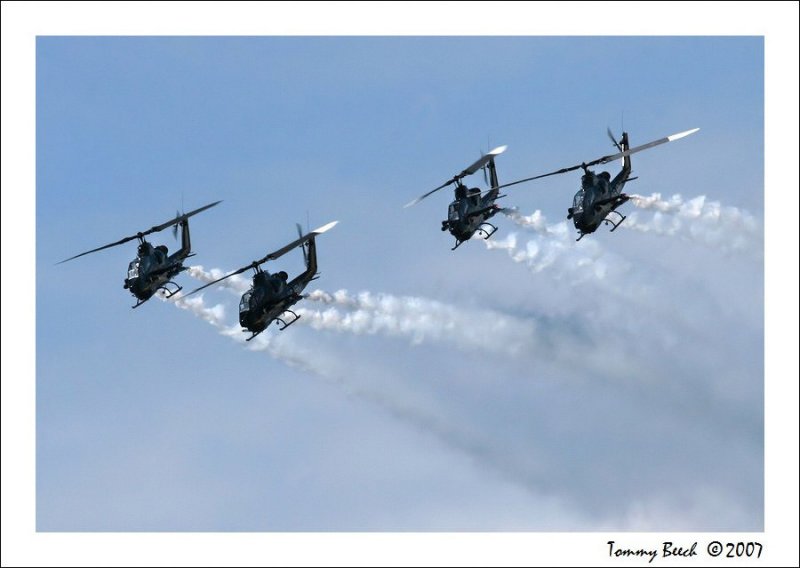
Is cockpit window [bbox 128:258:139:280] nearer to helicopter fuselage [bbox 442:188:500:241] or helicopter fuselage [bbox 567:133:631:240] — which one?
helicopter fuselage [bbox 442:188:500:241]

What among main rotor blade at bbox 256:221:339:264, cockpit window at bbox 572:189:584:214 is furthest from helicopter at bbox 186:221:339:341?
cockpit window at bbox 572:189:584:214

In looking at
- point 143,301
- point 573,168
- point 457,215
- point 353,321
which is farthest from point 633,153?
point 143,301

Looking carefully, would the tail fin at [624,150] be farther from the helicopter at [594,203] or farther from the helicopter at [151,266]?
the helicopter at [151,266]

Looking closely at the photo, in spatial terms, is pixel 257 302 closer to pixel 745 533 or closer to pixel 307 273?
pixel 307 273

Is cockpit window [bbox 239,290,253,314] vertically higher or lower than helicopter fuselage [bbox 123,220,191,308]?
lower

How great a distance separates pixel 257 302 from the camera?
10844 cm

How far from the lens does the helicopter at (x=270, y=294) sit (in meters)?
108

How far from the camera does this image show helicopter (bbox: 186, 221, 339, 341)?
10831 centimetres

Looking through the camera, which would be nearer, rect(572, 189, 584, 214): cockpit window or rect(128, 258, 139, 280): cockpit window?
rect(572, 189, 584, 214): cockpit window

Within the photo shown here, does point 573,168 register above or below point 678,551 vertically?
above

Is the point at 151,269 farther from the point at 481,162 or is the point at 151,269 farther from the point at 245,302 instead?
the point at 481,162

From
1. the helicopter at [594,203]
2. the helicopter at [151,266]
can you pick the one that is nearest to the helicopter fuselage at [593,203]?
the helicopter at [594,203]

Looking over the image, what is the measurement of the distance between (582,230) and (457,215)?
21.1 feet

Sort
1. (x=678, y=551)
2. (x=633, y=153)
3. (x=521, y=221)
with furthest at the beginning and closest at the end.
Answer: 1. (x=521, y=221)
2. (x=633, y=153)
3. (x=678, y=551)
